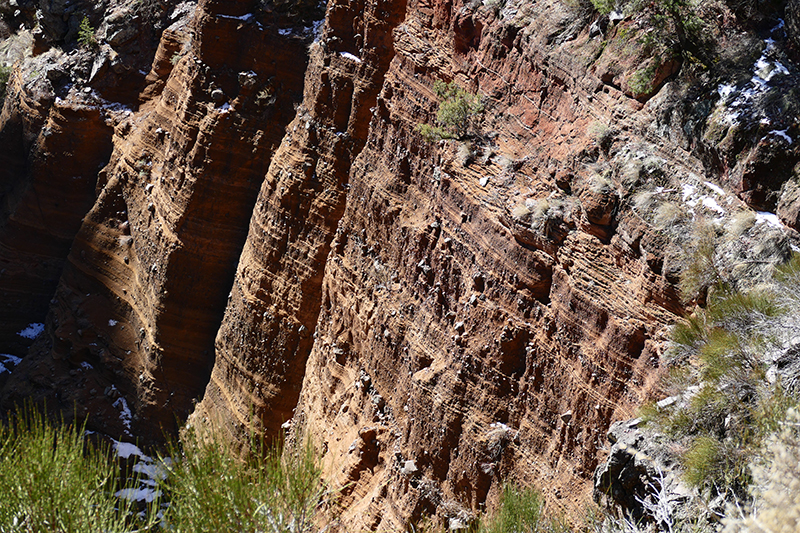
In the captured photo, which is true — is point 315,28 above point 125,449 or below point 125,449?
above

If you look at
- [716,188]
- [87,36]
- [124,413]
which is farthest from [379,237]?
[87,36]

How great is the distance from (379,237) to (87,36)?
16.7 metres

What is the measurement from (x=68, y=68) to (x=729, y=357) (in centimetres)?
2487

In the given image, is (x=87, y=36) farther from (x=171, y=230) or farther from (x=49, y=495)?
(x=49, y=495)

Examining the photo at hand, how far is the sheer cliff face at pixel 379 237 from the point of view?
9750 mm

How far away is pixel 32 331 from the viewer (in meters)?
26.7

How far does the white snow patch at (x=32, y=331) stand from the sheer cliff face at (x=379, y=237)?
0.29 meters

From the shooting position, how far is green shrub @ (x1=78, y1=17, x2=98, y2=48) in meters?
25.2

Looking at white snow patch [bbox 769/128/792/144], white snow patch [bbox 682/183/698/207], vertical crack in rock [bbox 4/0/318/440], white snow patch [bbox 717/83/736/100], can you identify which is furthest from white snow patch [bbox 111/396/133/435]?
white snow patch [bbox 769/128/792/144]

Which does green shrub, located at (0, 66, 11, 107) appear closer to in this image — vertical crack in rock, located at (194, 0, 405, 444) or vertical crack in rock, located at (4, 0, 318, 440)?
vertical crack in rock, located at (4, 0, 318, 440)

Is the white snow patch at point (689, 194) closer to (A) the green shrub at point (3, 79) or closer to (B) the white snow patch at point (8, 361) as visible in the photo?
(B) the white snow patch at point (8, 361)

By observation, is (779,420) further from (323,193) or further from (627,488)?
(323,193)

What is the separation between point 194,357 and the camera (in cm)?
2120

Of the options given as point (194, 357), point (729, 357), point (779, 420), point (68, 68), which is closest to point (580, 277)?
point (729, 357)
